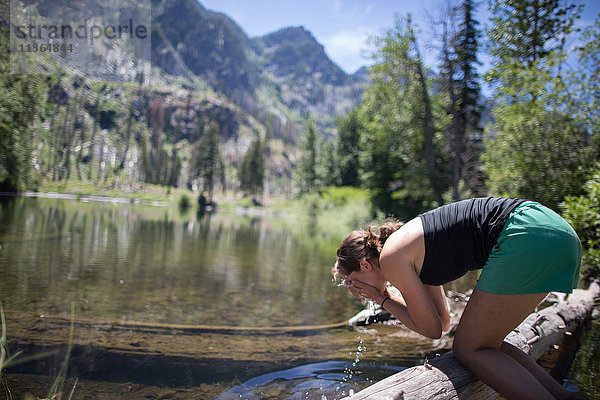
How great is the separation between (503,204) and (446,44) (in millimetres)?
17304

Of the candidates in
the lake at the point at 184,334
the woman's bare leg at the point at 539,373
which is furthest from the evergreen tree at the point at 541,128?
the woman's bare leg at the point at 539,373

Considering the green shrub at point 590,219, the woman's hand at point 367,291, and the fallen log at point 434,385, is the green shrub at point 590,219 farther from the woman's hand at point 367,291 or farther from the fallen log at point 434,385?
the woman's hand at point 367,291

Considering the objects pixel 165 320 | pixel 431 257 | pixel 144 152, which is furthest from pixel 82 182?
pixel 431 257

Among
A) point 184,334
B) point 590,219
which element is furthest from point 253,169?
point 184,334

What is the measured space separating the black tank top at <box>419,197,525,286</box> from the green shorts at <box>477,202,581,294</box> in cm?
15

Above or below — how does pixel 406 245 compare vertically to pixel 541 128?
below

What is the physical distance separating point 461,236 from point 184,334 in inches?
168

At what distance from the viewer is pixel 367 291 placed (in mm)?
2783

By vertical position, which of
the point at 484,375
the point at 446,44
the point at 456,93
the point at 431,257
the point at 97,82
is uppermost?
the point at 97,82

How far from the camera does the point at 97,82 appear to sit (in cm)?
13662

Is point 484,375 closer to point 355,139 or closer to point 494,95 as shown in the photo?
point 494,95

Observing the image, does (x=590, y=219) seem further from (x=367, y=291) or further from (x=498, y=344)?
(x=367, y=291)

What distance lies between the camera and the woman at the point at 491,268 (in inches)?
80.7

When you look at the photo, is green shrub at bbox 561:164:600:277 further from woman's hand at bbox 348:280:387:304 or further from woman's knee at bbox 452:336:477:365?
woman's hand at bbox 348:280:387:304
